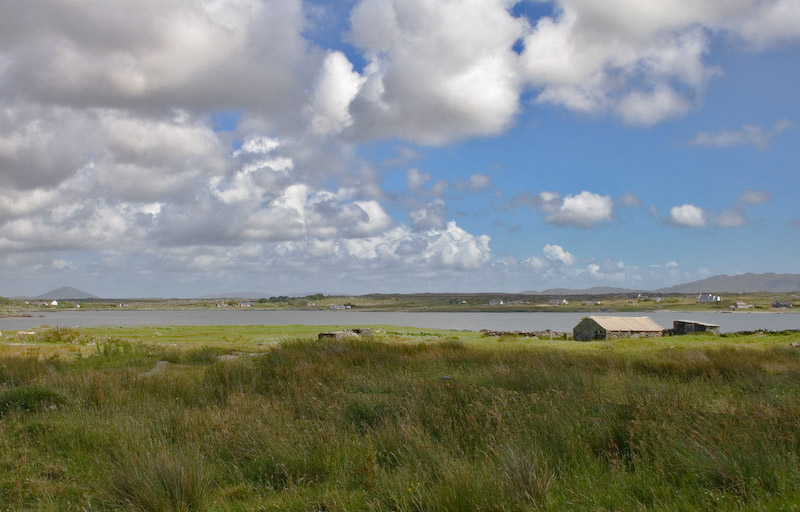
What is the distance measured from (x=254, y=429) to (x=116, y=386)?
5.37 meters

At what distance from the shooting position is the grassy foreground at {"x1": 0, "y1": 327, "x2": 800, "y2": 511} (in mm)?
5172

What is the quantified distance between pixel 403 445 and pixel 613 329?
40390mm

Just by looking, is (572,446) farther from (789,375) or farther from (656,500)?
(789,375)

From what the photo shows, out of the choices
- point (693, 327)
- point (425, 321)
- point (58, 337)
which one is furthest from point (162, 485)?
point (425, 321)

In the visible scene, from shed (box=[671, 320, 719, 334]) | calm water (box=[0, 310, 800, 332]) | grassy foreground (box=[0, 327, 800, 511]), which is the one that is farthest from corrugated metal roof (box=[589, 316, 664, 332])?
grassy foreground (box=[0, 327, 800, 511])

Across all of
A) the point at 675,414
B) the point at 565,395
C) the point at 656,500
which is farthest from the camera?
the point at 565,395

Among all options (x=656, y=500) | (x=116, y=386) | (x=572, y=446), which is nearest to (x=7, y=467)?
(x=116, y=386)

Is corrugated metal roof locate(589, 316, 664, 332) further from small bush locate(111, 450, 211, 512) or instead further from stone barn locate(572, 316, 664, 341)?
small bush locate(111, 450, 211, 512)

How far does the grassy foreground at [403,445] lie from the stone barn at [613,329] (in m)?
32.5

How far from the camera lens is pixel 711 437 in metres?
6.25

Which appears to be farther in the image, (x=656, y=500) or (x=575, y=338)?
(x=575, y=338)

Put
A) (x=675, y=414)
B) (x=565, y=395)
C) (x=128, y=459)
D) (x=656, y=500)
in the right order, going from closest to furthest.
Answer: (x=656, y=500), (x=128, y=459), (x=675, y=414), (x=565, y=395)

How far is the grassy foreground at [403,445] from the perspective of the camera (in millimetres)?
5172

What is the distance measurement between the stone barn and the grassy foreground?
32455 millimetres
